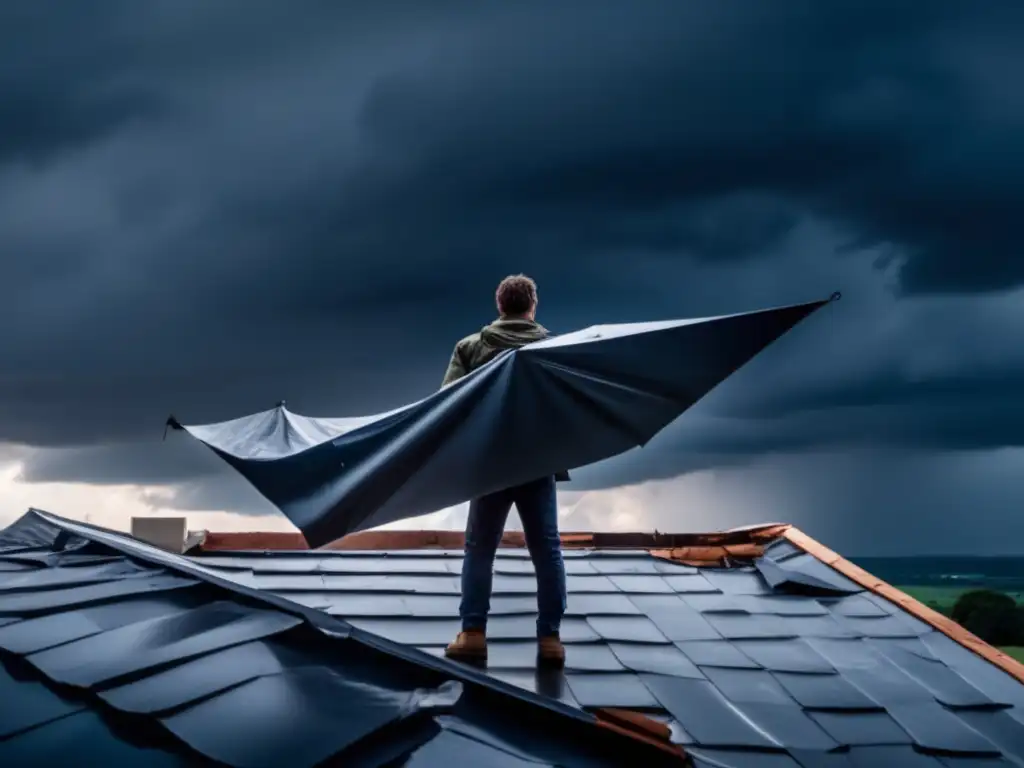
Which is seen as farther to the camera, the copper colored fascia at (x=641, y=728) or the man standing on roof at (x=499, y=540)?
the man standing on roof at (x=499, y=540)

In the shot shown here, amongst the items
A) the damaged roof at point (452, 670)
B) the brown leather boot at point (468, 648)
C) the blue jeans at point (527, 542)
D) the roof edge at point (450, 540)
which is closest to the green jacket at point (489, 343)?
the blue jeans at point (527, 542)

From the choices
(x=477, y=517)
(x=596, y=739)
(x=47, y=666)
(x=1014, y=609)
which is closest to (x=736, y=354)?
(x=477, y=517)

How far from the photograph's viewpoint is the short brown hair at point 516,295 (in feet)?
15.0

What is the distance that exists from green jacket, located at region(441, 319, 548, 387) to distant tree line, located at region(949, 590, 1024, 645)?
3121 cm

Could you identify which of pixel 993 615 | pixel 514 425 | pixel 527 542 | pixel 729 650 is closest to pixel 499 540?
pixel 527 542

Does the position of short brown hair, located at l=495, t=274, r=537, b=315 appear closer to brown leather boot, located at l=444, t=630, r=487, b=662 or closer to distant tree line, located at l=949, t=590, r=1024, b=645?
brown leather boot, located at l=444, t=630, r=487, b=662

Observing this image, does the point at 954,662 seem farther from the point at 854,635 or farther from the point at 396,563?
the point at 396,563

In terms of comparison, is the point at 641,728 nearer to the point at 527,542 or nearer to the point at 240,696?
the point at 527,542

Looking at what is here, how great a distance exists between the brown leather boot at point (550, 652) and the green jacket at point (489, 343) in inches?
56.1

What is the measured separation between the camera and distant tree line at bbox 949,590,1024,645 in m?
30.8

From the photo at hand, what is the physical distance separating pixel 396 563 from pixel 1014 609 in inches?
1279

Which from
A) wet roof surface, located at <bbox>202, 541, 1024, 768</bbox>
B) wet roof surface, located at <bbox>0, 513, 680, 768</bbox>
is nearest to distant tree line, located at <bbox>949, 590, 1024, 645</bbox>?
wet roof surface, located at <bbox>202, 541, 1024, 768</bbox>

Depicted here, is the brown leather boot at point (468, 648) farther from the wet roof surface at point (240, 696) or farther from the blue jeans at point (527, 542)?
the wet roof surface at point (240, 696)

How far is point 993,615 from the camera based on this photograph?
32.1 meters
